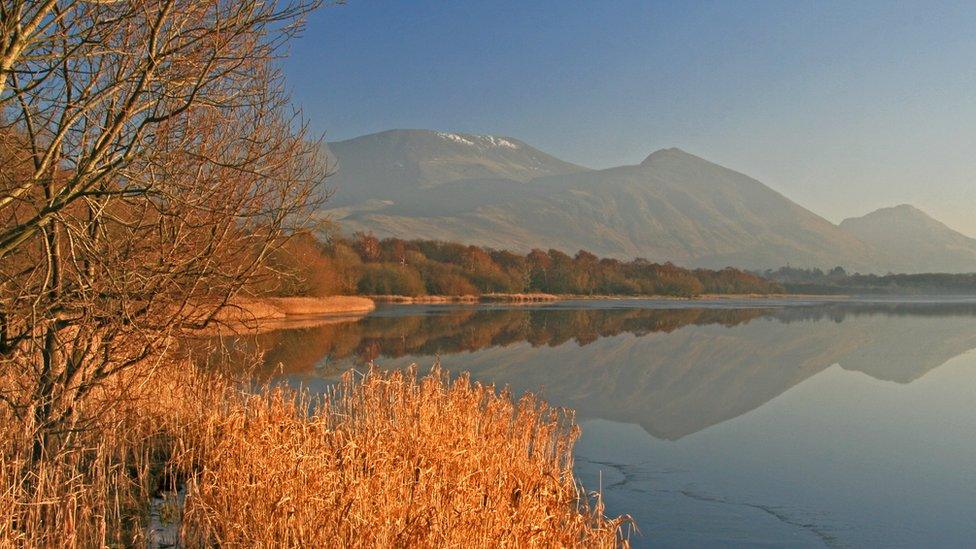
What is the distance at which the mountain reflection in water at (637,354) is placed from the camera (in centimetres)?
1689

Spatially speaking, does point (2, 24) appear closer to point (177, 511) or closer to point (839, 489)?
point (177, 511)

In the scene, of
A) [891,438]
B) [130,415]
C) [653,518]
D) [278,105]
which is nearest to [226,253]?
[278,105]

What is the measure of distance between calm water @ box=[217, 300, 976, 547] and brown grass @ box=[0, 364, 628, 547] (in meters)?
1.53

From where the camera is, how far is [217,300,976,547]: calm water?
28.6 ft

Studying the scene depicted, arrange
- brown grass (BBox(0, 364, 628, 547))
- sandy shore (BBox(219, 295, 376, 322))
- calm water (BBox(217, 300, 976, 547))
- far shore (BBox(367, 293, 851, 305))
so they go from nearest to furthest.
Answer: brown grass (BBox(0, 364, 628, 547))
calm water (BBox(217, 300, 976, 547))
sandy shore (BBox(219, 295, 376, 322))
far shore (BBox(367, 293, 851, 305))

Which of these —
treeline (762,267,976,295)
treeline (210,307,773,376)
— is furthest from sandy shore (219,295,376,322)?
treeline (762,267,976,295)

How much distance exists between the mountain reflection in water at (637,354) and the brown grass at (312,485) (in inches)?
135

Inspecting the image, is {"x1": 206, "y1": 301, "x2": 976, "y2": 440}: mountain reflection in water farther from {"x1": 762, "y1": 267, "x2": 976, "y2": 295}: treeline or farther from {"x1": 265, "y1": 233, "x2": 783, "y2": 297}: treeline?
{"x1": 762, "y1": 267, "x2": 976, "y2": 295}: treeline

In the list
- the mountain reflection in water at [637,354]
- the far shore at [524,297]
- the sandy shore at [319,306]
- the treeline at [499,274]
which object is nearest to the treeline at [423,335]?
the mountain reflection in water at [637,354]

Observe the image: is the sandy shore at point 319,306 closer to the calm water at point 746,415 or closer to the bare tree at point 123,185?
the calm water at point 746,415

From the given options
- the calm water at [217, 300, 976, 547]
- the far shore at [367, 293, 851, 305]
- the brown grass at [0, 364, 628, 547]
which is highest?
the far shore at [367, 293, 851, 305]

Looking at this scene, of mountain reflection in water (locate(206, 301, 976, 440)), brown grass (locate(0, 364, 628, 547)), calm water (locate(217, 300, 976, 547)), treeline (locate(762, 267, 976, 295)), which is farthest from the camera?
treeline (locate(762, 267, 976, 295))

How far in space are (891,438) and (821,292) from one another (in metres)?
95.4

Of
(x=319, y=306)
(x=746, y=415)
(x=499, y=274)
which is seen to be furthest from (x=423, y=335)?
(x=499, y=274)
